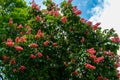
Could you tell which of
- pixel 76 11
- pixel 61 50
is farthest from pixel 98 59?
pixel 76 11

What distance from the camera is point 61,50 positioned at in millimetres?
18516

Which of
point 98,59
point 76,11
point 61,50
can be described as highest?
point 76,11

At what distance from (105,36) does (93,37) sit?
2.38 feet

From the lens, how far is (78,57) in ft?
55.9

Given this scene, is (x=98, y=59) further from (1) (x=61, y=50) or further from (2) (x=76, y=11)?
(2) (x=76, y=11)

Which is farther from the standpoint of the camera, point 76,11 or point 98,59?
point 76,11

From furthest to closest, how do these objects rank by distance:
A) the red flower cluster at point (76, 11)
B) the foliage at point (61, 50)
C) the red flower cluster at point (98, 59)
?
1. the red flower cluster at point (76, 11)
2. the foliage at point (61, 50)
3. the red flower cluster at point (98, 59)

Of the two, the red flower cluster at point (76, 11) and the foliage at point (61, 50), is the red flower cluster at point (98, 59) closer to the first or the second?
the foliage at point (61, 50)

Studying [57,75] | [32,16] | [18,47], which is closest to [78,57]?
[57,75]

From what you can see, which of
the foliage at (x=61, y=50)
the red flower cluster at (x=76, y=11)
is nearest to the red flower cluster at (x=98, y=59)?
the foliage at (x=61, y=50)

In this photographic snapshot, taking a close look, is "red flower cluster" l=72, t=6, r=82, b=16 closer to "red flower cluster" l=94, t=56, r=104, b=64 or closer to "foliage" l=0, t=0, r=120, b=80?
"foliage" l=0, t=0, r=120, b=80

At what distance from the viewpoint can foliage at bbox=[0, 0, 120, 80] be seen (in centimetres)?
1725

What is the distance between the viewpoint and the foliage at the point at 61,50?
56.6 feet

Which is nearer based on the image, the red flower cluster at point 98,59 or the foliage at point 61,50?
the red flower cluster at point 98,59
